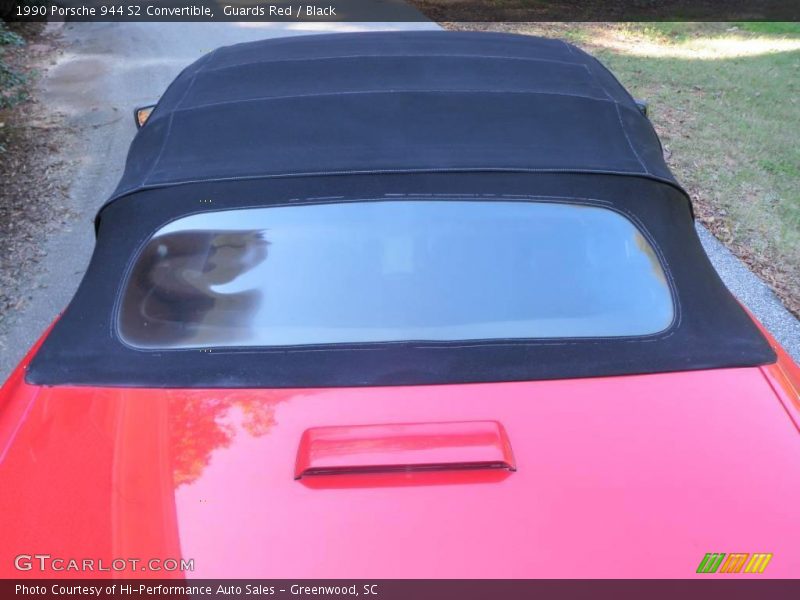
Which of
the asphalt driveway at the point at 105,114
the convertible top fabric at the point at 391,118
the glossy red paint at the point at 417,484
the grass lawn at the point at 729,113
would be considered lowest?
the asphalt driveway at the point at 105,114

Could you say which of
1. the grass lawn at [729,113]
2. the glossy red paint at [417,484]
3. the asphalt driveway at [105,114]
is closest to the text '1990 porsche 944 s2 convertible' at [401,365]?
the glossy red paint at [417,484]

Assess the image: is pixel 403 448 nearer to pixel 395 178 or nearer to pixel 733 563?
pixel 733 563

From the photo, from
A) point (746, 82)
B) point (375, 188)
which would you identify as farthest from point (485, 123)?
point (746, 82)

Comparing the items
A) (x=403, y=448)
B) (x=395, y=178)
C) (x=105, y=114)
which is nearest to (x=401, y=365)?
(x=403, y=448)

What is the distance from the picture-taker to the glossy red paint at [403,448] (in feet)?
4.91

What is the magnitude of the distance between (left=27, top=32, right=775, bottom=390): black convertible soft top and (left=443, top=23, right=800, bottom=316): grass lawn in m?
2.54

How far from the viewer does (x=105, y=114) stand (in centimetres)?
738

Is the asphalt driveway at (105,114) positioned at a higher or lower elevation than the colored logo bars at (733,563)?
lower

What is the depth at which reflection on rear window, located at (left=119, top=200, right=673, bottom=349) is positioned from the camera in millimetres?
1861

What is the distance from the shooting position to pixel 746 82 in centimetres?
799

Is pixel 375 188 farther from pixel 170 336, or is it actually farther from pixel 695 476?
pixel 695 476

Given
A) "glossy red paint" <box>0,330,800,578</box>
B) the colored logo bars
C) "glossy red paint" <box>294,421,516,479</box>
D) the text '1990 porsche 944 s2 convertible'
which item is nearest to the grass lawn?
the text '1990 porsche 944 s2 convertible'

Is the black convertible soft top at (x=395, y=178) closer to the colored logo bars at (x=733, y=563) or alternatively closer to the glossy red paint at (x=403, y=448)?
the glossy red paint at (x=403, y=448)

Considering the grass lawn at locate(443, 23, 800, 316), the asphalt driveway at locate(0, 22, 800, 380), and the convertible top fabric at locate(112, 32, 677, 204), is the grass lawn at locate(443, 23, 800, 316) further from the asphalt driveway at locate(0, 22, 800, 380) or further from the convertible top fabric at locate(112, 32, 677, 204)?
the convertible top fabric at locate(112, 32, 677, 204)
